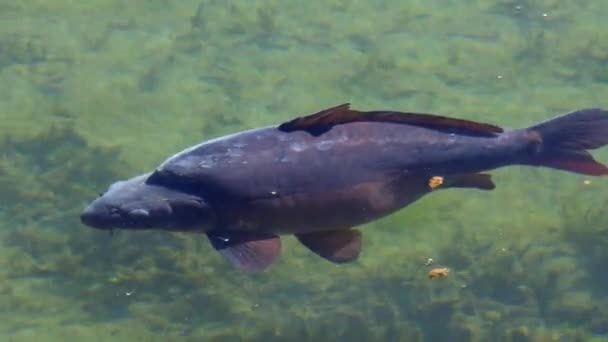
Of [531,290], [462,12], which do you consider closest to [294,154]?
[531,290]

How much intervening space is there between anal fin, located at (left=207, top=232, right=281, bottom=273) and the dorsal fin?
23.6 inches

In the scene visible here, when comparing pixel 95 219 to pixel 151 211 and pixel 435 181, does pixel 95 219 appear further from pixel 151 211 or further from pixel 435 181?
pixel 435 181

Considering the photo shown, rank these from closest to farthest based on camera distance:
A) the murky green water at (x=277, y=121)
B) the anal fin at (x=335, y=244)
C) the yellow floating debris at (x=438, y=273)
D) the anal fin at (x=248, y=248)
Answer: the anal fin at (x=248, y=248)
the anal fin at (x=335, y=244)
the murky green water at (x=277, y=121)
the yellow floating debris at (x=438, y=273)

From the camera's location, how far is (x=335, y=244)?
16.1 ft

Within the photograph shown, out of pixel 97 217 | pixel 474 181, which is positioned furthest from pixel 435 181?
pixel 97 217

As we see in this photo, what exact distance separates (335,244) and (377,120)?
27.8 inches

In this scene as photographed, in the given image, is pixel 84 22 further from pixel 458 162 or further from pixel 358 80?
pixel 458 162

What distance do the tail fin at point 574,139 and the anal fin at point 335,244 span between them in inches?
43.8

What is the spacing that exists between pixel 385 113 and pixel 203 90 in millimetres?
2580

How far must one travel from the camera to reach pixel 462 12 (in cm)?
791

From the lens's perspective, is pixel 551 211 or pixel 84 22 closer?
pixel 551 211

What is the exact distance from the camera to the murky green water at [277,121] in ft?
17.7

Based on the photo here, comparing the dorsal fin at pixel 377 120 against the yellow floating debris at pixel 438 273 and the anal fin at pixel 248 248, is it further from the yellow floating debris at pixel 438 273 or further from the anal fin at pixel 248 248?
the yellow floating debris at pixel 438 273

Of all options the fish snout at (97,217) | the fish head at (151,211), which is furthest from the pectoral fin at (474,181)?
the fish snout at (97,217)
